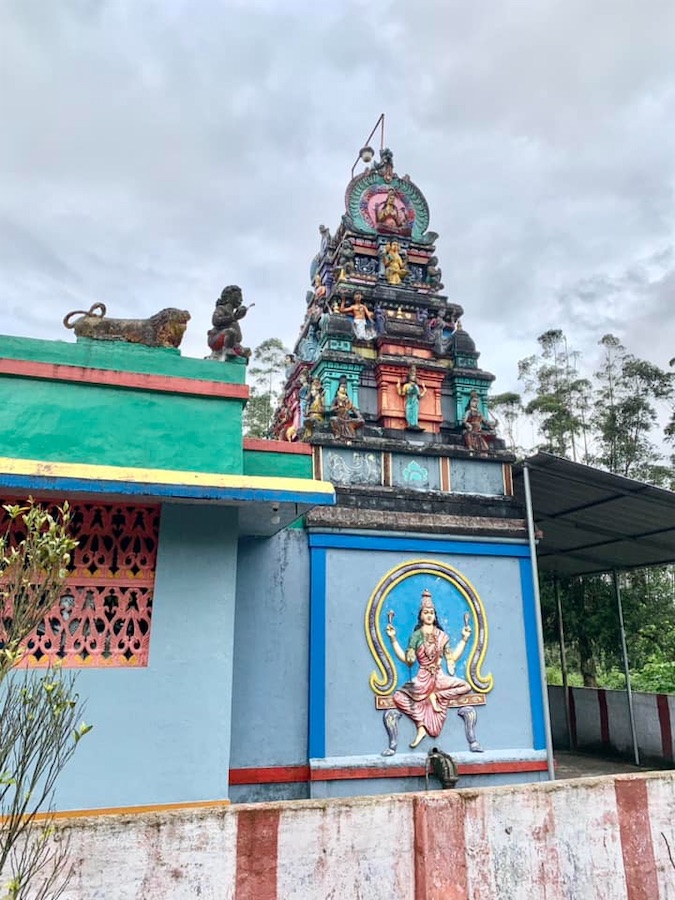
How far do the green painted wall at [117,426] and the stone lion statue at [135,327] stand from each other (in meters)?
0.66

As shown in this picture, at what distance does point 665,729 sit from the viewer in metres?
12.1

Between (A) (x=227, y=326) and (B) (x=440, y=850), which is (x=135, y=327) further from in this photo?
(B) (x=440, y=850)

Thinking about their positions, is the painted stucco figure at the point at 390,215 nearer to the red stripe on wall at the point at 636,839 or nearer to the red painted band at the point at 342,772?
the red painted band at the point at 342,772

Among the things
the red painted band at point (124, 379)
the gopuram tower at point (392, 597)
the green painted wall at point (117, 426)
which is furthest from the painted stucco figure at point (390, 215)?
the green painted wall at point (117, 426)

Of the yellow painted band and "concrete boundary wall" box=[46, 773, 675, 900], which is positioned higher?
the yellow painted band

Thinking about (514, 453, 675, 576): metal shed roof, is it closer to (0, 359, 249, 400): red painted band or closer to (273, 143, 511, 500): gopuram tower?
(273, 143, 511, 500): gopuram tower

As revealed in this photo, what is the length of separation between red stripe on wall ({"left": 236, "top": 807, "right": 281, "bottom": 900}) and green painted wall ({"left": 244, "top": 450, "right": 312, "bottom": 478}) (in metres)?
4.18

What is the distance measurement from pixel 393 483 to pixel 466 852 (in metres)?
5.75

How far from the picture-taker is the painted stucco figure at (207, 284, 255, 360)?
270 inches

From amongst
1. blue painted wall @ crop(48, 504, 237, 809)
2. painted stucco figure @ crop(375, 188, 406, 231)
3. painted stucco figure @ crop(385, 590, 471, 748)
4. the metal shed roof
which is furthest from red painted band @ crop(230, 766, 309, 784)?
painted stucco figure @ crop(375, 188, 406, 231)

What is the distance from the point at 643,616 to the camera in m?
13.9

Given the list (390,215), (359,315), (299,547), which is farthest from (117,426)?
(390,215)

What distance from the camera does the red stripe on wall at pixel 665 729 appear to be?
1195cm

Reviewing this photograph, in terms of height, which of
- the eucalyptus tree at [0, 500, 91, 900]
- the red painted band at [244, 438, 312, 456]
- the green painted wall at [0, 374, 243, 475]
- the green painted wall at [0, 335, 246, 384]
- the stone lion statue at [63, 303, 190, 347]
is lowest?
the eucalyptus tree at [0, 500, 91, 900]
